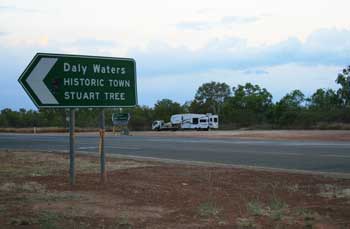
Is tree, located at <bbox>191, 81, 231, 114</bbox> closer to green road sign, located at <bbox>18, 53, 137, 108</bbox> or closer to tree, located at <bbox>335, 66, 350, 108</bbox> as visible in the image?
tree, located at <bbox>335, 66, 350, 108</bbox>

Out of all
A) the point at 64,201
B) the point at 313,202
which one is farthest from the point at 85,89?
the point at 313,202

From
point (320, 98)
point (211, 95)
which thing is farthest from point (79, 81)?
point (211, 95)

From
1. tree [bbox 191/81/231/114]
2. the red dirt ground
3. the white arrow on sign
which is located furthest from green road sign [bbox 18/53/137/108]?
tree [bbox 191/81/231/114]

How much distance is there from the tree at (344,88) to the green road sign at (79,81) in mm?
66663

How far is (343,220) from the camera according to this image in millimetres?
8023

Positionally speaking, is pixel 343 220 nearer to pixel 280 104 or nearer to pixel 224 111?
pixel 280 104

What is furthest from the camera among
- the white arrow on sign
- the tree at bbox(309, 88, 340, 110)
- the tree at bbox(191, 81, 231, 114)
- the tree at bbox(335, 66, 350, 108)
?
the tree at bbox(191, 81, 231, 114)

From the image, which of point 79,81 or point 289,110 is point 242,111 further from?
point 79,81

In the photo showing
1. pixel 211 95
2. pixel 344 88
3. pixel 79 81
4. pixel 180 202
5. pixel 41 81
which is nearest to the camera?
pixel 180 202

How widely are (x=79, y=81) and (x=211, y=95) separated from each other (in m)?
112

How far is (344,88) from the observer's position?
77.6m

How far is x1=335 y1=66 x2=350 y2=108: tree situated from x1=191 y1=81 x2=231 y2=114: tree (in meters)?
39.3

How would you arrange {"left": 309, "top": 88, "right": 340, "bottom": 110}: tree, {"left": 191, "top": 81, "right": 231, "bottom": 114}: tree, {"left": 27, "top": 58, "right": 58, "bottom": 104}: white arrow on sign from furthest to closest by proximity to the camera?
1. {"left": 191, "top": 81, "right": 231, "bottom": 114}: tree
2. {"left": 309, "top": 88, "right": 340, "bottom": 110}: tree
3. {"left": 27, "top": 58, "right": 58, "bottom": 104}: white arrow on sign

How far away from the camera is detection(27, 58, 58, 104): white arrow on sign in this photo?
10500mm
